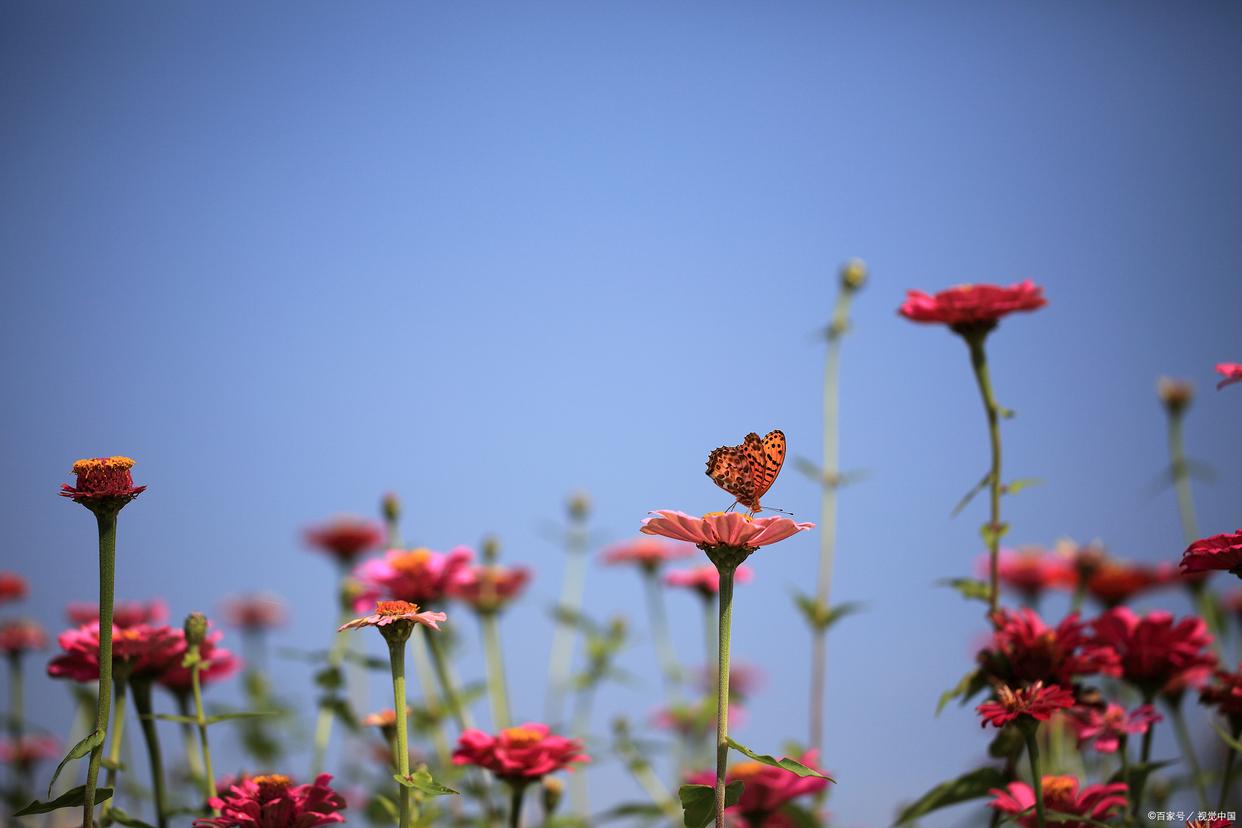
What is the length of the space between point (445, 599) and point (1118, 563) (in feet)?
6.50

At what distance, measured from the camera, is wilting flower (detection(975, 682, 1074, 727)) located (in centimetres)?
174

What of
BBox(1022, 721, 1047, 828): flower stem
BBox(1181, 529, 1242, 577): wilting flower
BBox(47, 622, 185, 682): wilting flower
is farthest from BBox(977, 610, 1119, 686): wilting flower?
BBox(47, 622, 185, 682): wilting flower

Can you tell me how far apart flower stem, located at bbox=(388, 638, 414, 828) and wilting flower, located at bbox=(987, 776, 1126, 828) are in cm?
98

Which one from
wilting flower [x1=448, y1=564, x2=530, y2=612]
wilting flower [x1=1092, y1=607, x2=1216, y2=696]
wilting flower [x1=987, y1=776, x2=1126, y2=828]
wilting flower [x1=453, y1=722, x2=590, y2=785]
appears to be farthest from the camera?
wilting flower [x1=448, y1=564, x2=530, y2=612]

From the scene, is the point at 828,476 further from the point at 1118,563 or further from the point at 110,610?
the point at 110,610

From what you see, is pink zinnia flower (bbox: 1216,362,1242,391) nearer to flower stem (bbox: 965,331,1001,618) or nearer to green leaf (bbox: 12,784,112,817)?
flower stem (bbox: 965,331,1001,618)

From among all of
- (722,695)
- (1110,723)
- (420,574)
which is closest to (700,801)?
(722,695)

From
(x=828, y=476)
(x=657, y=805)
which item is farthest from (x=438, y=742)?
(x=828, y=476)

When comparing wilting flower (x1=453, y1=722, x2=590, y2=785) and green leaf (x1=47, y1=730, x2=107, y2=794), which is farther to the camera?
wilting flower (x1=453, y1=722, x2=590, y2=785)

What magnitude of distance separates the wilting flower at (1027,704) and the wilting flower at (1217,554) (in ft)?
0.96

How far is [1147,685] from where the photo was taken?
2.16 metres

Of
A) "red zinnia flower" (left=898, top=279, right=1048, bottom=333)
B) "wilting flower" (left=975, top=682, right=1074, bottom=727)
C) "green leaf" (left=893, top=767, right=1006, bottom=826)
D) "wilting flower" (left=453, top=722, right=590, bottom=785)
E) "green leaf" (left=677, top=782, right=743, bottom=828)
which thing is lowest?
"green leaf" (left=893, top=767, right=1006, bottom=826)

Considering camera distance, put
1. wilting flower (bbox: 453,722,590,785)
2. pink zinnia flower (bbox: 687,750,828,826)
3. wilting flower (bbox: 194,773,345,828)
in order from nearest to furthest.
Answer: wilting flower (bbox: 194,773,345,828)
wilting flower (bbox: 453,722,590,785)
pink zinnia flower (bbox: 687,750,828,826)

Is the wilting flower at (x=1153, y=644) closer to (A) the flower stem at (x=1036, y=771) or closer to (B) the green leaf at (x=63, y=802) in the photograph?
(A) the flower stem at (x=1036, y=771)
